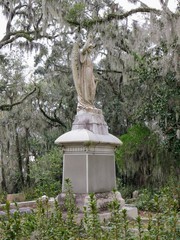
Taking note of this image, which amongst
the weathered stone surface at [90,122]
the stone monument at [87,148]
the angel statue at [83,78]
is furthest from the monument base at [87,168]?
the angel statue at [83,78]

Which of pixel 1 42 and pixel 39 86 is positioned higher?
pixel 1 42

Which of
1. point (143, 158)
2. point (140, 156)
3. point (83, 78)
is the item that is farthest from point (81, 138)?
point (143, 158)

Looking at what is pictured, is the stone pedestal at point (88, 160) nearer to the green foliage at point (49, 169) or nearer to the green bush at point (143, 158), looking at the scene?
the green bush at point (143, 158)

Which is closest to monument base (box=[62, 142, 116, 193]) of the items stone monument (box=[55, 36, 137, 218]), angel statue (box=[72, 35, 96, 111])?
stone monument (box=[55, 36, 137, 218])

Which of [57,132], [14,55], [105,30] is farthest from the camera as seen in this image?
[57,132]

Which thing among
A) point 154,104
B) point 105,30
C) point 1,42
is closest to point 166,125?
point 154,104

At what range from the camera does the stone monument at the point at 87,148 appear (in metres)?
7.11

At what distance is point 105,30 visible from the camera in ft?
41.1

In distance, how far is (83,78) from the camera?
7.93 metres

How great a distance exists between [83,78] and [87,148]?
1675mm

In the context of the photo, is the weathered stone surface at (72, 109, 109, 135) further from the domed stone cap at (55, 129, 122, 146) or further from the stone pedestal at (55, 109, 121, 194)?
the domed stone cap at (55, 129, 122, 146)

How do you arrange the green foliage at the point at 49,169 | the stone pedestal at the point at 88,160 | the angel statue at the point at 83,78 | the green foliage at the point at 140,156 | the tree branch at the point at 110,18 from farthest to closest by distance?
the green foliage at the point at 49,169 < the green foliage at the point at 140,156 < the tree branch at the point at 110,18 < the angel statue at the point at 83,78 < the stone pedestal at the point at 88,160

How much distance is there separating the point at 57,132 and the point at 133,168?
7165 millimetres

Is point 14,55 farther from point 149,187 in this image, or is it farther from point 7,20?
point 149,187
